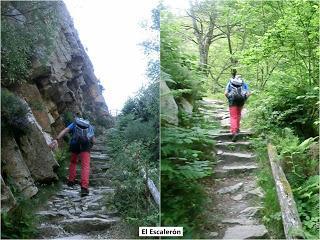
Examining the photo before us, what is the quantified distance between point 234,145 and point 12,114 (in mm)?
3273

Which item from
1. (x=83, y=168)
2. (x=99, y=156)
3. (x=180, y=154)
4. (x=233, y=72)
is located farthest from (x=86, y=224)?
(x=233, y=72)

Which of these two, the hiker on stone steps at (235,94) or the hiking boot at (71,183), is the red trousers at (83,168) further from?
the hiker on stone steps at (235,94)

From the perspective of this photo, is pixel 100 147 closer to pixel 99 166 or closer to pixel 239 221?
pixel 99 166

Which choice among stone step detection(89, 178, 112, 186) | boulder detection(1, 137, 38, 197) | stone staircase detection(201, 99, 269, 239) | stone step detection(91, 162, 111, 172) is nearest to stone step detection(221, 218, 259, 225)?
stone staircase detection(201, 99, 269, 239)

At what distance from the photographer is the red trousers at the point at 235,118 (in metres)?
6.21

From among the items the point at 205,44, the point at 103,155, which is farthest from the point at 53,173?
the point at 205,44

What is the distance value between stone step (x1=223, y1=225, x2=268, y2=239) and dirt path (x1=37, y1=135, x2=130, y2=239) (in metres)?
1.10

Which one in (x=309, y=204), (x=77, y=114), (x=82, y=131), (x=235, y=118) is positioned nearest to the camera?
(x=309, y=204)

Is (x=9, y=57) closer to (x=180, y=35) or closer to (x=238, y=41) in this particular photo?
(x=180, y=35)

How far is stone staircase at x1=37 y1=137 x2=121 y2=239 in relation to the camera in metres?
4.26

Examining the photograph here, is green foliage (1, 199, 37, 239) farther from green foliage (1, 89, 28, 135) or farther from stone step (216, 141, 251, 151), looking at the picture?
stone step (216, 141, 251, 151)

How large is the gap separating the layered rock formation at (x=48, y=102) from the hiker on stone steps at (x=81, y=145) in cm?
12

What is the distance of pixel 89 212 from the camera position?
4.55 metres

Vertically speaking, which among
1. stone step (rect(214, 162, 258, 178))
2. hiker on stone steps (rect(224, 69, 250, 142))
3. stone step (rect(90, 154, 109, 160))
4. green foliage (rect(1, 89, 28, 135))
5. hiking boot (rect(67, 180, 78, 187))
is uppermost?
hiker on stone steps (rect(224, 69, 250, 142))
